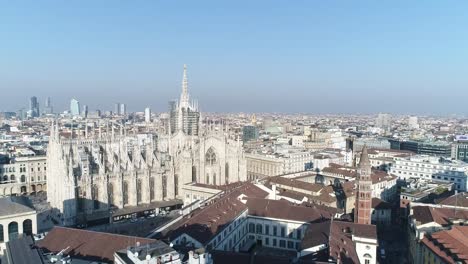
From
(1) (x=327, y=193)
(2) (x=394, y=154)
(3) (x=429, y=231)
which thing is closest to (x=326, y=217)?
(3) (x=429, y=231)

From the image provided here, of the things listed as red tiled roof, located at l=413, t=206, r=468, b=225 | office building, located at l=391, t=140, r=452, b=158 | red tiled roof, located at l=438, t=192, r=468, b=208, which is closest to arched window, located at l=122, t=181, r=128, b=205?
red tiled roof, located at l=413, t=206, r=468, b=225

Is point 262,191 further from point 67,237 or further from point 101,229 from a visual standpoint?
point 67,237

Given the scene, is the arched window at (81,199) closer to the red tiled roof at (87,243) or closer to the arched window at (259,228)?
the red tiled roof at (87,243)

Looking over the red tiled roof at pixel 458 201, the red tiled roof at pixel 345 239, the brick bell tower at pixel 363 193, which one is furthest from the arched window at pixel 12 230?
the red tiled roof at pixel 458 201

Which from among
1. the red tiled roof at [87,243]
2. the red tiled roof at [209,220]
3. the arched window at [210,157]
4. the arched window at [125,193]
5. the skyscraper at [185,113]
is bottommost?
the arched window at [125,193]

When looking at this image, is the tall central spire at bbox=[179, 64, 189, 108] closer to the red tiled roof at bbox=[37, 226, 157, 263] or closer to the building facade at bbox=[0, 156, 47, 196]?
the building facade at bbox=[0, 156, 47, 196]

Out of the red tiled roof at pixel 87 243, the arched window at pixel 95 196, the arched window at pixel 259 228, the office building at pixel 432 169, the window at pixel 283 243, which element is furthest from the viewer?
the office building at pixel 432 169

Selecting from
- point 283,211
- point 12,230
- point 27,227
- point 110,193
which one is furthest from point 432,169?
point 12,230

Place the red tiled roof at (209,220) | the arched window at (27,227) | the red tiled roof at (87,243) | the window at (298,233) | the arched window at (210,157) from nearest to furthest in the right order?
the red tiled roof at (87,243) → the red tiled roof at (209,220) → the arched window at (27,227) → the window at (298,233) → the arched window at (210,157)
